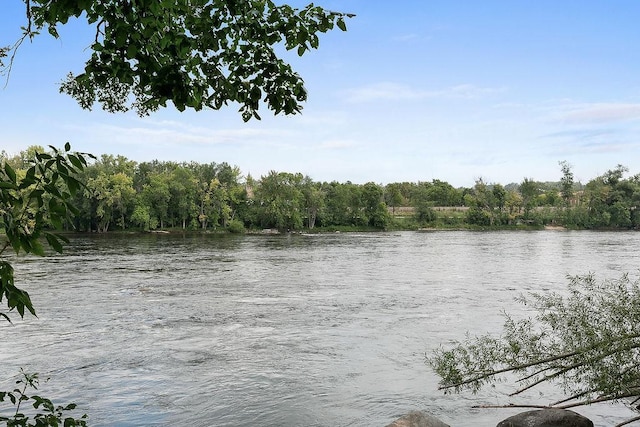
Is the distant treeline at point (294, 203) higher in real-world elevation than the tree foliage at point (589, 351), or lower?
higher

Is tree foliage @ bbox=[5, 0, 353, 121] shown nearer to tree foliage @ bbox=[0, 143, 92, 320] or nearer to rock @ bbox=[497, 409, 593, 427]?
tree foliage @ bbox=[0, 143, 92, 320]

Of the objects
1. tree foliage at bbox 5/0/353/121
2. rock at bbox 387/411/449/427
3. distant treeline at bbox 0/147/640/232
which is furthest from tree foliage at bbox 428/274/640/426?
distant treeline at bbox 0/147/640/232

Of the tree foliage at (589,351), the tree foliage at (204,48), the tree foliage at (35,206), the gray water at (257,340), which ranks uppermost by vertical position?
the tree foliage at (204,48)

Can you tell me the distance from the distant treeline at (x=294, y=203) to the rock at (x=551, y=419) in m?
86.8

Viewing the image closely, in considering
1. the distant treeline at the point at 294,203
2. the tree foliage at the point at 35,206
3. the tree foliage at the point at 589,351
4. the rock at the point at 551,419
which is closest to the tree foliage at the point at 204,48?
the tree foliage at the point at 35,206

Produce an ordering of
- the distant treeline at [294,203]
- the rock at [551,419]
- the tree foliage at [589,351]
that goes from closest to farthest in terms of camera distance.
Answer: the tree foliage at [589,351] < the rock at [551,419] < the distant treeline at [294,203]

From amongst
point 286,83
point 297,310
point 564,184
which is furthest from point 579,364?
point 564,184

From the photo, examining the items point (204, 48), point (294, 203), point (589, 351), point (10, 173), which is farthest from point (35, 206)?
point (294, 203)

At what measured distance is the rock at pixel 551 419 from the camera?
33.4ft

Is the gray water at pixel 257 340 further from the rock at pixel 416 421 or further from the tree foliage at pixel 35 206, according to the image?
the tree foliage at pixel 35 206

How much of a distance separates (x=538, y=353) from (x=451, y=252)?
45556 millimetres

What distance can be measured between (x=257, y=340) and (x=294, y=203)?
282ft

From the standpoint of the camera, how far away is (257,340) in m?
18.0

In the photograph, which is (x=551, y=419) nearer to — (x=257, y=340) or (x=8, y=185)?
(x=257, y=340)
